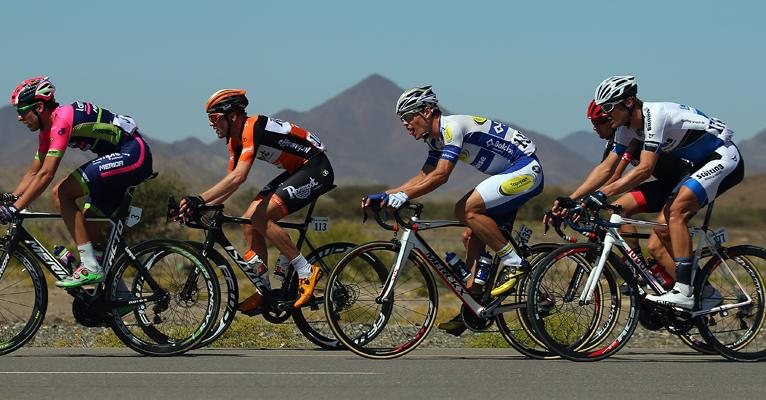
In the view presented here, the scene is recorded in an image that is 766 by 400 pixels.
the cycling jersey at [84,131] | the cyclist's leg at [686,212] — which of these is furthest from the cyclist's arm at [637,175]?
the cycling jersey at [84,131]

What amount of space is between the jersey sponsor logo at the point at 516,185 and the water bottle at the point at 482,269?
558mm

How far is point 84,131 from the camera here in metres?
11.1

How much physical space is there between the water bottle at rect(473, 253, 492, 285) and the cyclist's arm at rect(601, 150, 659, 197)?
110cm

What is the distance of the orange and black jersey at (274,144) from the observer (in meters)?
11.2

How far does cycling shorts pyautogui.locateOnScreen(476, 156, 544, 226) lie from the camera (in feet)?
36.0

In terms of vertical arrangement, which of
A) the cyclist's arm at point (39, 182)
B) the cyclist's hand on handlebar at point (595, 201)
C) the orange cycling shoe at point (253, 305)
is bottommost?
the orange cycling shoe at point (253, 305)

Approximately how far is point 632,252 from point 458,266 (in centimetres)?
133

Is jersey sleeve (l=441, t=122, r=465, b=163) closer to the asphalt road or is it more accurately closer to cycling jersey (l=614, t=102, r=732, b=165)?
cycling jersey (l=614, t=102, r=732, b=165)

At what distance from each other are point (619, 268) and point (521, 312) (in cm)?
82

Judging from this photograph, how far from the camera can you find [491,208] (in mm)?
11008

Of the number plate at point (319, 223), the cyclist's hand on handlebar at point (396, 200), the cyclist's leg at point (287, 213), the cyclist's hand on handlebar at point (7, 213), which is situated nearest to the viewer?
the cyclist's hand on handlebar at point (396, 200)

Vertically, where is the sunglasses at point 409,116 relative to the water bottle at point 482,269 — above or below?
above

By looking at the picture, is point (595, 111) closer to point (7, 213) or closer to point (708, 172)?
point (708, 172)

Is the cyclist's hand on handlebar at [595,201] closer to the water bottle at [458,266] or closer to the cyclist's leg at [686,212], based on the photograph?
the cyclist's leg at [686,212]
